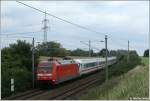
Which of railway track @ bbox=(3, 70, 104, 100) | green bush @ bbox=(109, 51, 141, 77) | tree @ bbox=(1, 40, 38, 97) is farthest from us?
green bush @ bbox=(109, 51, 141, 77)

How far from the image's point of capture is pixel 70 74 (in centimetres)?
4116

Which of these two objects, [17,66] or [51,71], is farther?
[17,66]

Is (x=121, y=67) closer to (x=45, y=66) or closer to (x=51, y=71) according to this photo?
(x=45, y=66)

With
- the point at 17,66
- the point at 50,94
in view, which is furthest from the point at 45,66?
the point at 50,94

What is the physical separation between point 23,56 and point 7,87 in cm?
1038

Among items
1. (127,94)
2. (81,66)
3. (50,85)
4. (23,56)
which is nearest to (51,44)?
(81,66)

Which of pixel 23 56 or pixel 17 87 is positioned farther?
pixel 23 56

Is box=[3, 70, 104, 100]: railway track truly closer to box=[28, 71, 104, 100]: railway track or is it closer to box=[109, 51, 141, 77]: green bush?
box=[28, 71, 104, 100]: railway track

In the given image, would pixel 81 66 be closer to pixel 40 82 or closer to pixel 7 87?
→ pixel 40 82

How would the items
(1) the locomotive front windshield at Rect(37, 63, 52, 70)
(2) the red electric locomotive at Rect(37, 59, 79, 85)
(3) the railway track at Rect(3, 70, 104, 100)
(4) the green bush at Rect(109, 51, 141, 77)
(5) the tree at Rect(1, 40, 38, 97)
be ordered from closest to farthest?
(3) the railway track at Rect(3, 70, 104, 100) < (5) the tree at Rect(1, 40, 38, 97) < (2) the red electric locomotive at Rect(37, 59, 79, 85) < (1) the locomotive front windshield at Rect(37, 63, 52, 70) < (4) the green bush at Rect(109, 51, 141, 77)

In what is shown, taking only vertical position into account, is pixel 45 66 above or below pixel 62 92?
above

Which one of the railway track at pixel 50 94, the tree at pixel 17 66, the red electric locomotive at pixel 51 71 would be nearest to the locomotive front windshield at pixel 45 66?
the red electric locomotive at pixel 51 71

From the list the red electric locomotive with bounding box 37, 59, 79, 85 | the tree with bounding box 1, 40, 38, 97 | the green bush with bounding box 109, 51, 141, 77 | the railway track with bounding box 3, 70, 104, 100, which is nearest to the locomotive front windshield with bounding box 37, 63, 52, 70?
the red electric locomotive with bounding box 37, 59, 79, 85

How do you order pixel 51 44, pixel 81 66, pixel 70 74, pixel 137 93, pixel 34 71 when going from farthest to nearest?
pixel 51 44, pixel 81 66, pixel 70 74, pixel 34 71, pixel 137 93
